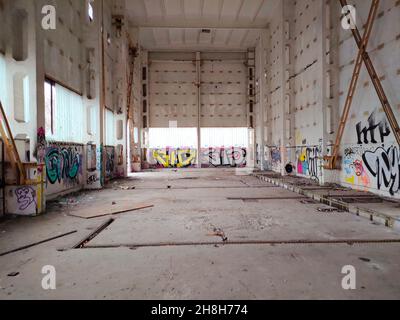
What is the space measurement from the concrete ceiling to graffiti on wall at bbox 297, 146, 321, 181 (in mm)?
8187

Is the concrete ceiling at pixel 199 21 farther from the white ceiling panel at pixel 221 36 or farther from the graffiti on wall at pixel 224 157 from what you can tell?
the graffiti on wall at pixel 224 157

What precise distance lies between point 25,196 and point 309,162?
10.3 m

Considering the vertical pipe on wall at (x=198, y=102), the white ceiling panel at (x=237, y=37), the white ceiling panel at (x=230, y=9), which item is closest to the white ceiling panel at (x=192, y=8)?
the white ceiling panel at (x=230, y=9)

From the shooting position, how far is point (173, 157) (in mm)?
23031

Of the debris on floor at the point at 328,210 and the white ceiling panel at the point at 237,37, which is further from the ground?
the white ceiling panel at the point at 237,37

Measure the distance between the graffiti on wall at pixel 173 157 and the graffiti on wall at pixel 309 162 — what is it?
10491mm

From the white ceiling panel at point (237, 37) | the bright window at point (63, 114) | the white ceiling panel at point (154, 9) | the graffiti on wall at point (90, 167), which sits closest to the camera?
the bright window at point (63, 114)

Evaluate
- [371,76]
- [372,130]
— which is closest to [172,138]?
[372,130]

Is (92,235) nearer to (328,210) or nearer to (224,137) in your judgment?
(328,210)

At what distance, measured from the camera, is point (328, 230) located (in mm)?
4883

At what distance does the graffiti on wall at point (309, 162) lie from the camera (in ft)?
38.9

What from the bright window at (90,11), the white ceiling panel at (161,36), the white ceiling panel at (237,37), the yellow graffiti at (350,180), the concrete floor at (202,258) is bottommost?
the concrete floor at (202,258)
